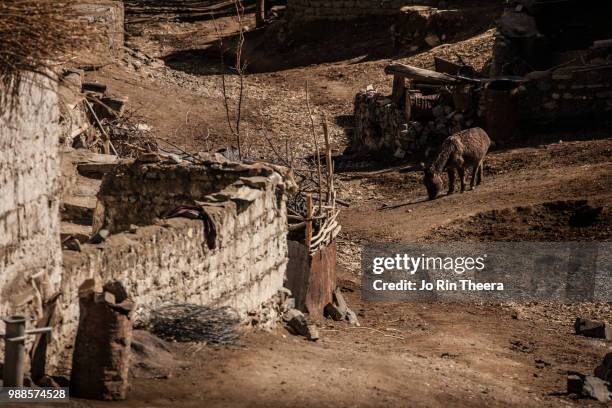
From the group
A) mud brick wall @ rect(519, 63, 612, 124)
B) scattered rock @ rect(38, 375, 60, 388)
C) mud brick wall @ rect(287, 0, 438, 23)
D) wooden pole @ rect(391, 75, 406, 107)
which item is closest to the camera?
scattered rock @ rect(38, 375, 60, 388)

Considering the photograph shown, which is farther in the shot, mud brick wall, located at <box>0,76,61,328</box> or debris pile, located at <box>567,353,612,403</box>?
debris pile, located at <box>567,353,612,403</box>

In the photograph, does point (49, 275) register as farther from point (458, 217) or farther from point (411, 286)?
point (458, 217)

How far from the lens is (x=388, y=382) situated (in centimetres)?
1022

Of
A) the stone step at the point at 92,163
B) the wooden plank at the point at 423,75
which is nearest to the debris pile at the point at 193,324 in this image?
the stone step at the point at 92,163

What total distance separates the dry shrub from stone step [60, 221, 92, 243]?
12.2 feet

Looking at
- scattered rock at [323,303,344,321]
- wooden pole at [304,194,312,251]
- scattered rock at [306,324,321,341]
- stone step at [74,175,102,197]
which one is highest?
stone step at [74,175,102,197]

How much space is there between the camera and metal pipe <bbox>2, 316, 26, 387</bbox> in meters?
7.04

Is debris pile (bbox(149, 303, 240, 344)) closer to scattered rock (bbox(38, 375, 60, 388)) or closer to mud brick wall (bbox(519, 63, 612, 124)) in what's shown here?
scattered rock (bbox(38, 375, 60, 388))

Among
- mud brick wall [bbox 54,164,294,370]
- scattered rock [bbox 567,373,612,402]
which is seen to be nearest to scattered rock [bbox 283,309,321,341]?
mud brick wall [bbox 54,164,294,370]

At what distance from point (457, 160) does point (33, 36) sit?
13377 mm

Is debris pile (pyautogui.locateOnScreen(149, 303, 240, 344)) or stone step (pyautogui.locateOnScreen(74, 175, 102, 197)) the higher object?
stone step (pyautogui.locateOnScreen(74, 175, 102, 197))

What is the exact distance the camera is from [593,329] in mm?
14492

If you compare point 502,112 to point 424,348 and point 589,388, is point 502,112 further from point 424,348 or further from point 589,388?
point 589,388

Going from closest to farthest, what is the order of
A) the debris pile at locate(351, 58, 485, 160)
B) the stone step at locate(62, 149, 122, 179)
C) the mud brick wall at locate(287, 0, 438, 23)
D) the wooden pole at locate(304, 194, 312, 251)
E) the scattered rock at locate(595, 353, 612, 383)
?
the scattered rock at locate(595, 353, 612, 383) < the wooden pole at locate(304, 194, 312, 251) < the stone step at locate(62, 149, 122, 179) < the debris pile at locate(351, 58, 485, 160) < the mud brick wall at locate(287, 0, 438, 23)
